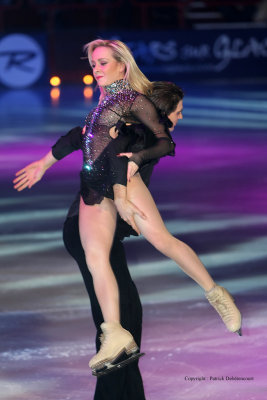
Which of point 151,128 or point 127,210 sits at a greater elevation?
point 151,128

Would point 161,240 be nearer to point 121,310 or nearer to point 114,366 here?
point 121,310

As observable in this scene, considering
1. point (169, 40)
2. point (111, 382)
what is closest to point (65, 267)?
point (111, 382)

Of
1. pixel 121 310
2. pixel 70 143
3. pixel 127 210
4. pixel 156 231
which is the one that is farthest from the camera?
pixel 70 143

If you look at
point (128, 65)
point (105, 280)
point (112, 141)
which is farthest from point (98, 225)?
point (128, 65)

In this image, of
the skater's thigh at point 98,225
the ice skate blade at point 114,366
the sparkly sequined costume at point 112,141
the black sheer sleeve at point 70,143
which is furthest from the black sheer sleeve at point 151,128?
the ice skate blade at point 114,366

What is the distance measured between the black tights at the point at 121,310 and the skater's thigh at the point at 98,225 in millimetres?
127

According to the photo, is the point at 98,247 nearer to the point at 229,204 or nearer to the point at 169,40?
the point at 229,204

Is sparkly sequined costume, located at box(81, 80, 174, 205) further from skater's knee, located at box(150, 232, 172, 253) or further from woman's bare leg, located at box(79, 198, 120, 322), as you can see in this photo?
skater's knee, located at box(150, 232, 172, 253)

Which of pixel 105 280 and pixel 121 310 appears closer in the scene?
pixel 105 280

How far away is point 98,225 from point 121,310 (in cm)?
38

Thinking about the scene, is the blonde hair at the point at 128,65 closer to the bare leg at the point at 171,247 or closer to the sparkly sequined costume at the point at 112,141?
the sparkly sequined costume at the point at 112,141

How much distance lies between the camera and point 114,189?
321 centimetres

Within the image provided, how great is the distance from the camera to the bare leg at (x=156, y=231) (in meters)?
3.22

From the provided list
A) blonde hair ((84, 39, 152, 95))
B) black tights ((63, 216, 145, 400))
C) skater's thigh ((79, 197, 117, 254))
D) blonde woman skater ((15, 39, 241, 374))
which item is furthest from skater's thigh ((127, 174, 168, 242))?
blonde hair ((84, 39, 152, 95))
